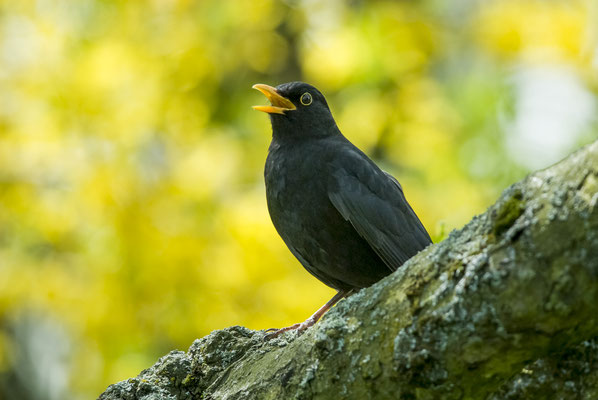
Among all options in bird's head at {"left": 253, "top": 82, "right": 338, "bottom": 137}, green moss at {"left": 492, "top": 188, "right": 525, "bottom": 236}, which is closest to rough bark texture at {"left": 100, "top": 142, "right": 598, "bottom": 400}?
green moss at {"left": 492, "top": 188, "right": 525, "bottom": 236}

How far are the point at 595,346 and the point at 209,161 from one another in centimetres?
426

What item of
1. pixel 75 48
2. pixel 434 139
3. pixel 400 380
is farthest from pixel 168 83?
pixel 400 380

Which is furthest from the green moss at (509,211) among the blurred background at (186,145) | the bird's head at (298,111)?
the blurred background at (186,145)

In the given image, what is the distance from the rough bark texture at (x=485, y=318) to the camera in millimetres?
1718

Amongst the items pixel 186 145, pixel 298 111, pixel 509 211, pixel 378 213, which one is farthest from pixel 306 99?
pixel 509 211

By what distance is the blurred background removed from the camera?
5.63 meters

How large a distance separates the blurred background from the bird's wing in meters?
1.57

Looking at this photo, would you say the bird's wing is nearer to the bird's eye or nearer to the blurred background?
the bird's eye

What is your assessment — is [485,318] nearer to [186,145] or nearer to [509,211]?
[509,211]

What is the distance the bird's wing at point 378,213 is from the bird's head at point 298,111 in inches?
21.5

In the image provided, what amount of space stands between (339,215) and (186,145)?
2934 mm

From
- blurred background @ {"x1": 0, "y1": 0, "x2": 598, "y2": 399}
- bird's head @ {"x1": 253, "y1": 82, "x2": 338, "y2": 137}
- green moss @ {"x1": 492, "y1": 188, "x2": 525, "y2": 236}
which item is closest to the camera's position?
green moss @ {"x1": 492, "y1": 188, "x2": 525, "y2": 236}

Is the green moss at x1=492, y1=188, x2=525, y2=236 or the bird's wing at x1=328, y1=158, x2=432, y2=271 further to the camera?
the bird's wing at x1=328, y1=158, x2=432, y2=271

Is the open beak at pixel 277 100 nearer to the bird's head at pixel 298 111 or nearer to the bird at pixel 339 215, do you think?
the bird's head at pixel 298 111
